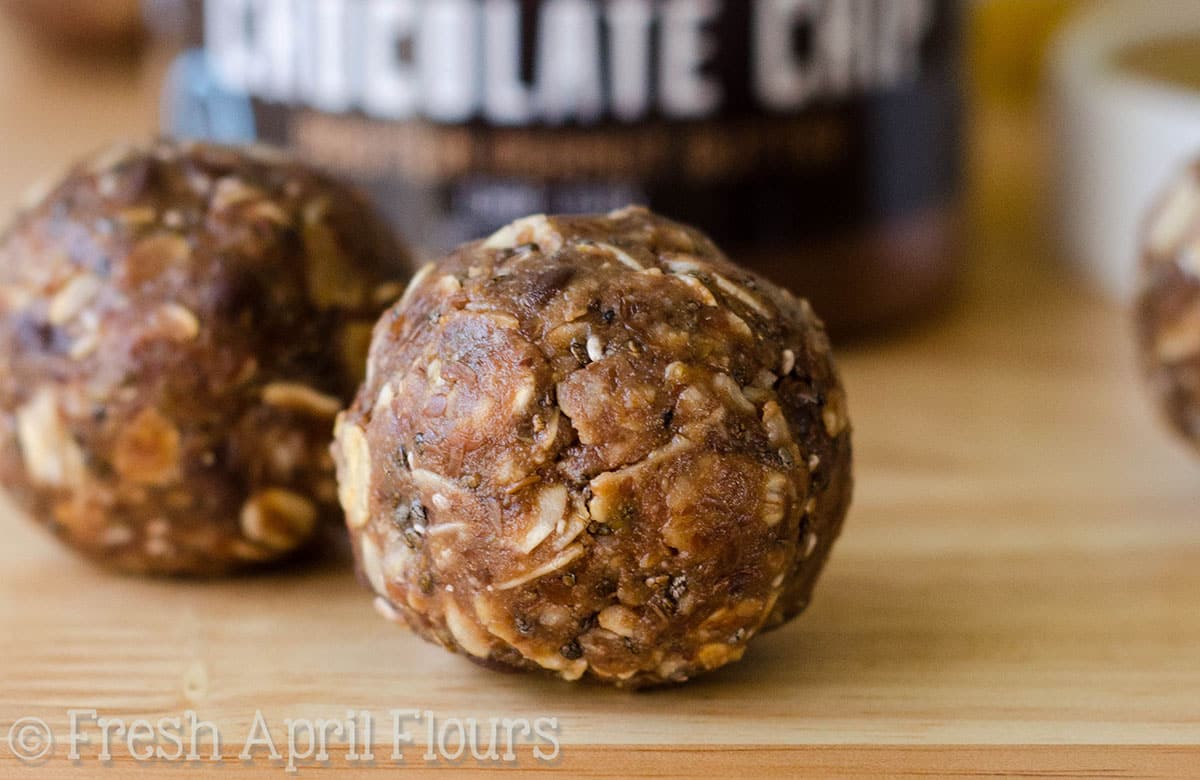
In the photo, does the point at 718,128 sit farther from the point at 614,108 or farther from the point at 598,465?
the point at 598,465

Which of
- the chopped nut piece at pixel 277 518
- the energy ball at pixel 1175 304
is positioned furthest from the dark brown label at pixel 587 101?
the chopped nut piece at pixel 277 518

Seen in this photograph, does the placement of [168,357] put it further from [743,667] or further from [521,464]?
[743,667]

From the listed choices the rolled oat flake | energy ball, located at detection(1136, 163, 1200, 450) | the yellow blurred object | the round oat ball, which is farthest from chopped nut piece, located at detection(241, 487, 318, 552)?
the yellow blurred object

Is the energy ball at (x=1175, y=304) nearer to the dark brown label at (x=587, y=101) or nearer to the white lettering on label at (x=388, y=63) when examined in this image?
the dark brown label at (x=587, y=101)

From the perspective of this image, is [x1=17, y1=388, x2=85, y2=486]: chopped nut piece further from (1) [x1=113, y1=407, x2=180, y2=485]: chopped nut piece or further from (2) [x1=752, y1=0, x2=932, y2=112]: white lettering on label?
(2) [x1=752, y1=0, x2=932, y2=112]: white lettering on label

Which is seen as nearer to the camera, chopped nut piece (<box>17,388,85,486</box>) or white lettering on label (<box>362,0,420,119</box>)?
chopped nut piece (<box>17,388,85,486</box>)
